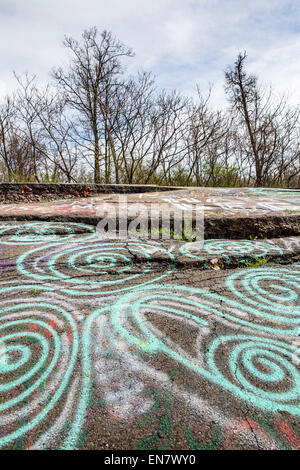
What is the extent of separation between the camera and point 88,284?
6.12ft

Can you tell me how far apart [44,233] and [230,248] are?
205 centimetres

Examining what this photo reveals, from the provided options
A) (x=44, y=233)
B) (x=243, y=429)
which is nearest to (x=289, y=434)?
(x=243, y=429)

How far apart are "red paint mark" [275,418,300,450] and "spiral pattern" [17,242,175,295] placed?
3.75 feet

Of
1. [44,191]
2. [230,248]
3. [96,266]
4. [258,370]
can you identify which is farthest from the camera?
[44,191]

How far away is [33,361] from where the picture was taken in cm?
117

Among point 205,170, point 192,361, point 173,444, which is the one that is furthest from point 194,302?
point 205,170

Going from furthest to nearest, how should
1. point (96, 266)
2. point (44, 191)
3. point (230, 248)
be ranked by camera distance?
point (44, 191), point (230, 248), point (96, 266)

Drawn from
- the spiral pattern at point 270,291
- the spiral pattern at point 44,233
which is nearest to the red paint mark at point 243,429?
the spiral pattern at point 270,291

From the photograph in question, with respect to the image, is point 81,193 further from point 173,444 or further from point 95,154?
point 173,444

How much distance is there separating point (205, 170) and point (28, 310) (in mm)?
12433

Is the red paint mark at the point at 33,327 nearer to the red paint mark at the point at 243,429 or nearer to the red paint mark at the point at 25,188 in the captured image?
the red paint mark at the point at 243,429

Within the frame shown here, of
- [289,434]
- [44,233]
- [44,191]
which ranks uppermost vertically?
[44,191]

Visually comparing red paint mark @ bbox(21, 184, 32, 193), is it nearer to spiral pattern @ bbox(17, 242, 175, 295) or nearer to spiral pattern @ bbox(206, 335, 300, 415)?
spiral pattern @ bbox(17, 242, 175, 295)

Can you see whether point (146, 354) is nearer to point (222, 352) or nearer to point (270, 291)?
point (222, 352)
